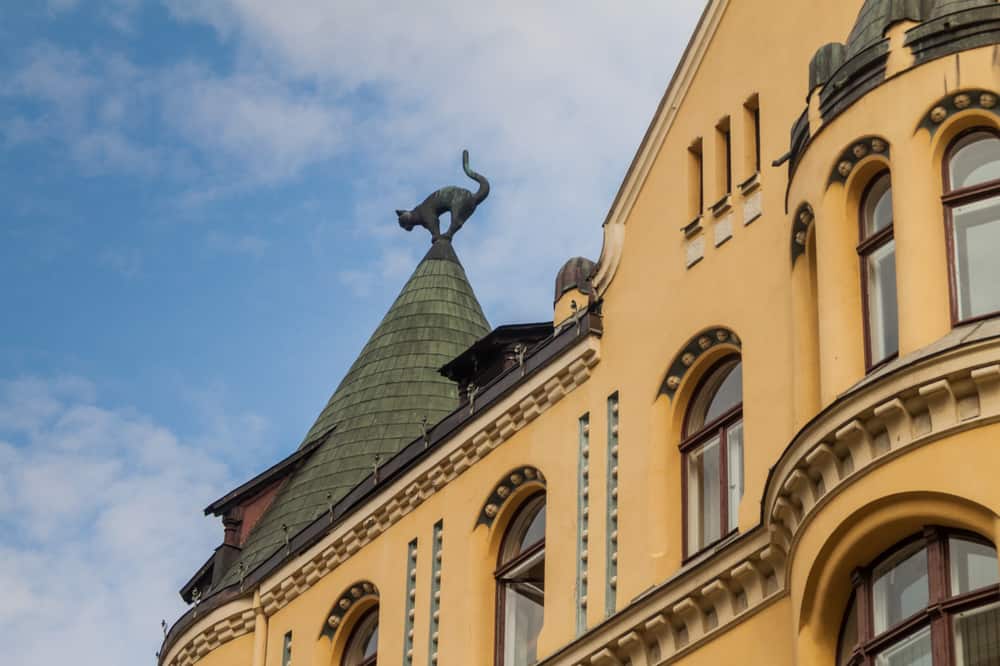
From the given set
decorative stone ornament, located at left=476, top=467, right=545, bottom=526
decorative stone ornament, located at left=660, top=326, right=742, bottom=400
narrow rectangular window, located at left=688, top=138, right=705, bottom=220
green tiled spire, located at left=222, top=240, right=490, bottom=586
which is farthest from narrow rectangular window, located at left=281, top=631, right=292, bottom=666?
narrow rectangular window, located at left=688, top=138, right=705, bottom=220

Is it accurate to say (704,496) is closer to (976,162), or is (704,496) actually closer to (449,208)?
(976,162)

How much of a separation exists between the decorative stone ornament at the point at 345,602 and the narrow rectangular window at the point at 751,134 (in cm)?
706

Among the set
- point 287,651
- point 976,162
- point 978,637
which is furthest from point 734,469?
point 287,651

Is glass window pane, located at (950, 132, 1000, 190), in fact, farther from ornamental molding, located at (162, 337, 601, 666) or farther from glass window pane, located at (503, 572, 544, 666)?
glass window pane, located at (503, 572, 544, 666)

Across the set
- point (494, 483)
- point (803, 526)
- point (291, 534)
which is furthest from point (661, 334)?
point (291, 534)

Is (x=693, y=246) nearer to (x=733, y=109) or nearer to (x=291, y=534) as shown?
(x=733, y=109)

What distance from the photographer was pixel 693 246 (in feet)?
88.5

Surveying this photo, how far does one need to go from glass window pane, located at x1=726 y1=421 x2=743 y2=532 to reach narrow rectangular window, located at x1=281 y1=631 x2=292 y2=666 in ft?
25.6

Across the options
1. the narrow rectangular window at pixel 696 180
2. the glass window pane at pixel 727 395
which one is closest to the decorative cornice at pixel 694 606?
the glass window pane at pixel 727 395

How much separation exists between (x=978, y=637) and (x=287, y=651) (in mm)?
12632

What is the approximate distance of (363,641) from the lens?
101ft

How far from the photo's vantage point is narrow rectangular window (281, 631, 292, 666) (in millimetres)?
31250

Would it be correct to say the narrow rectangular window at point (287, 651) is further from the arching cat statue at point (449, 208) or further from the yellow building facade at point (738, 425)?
the arching cat statue at point (449, 208)

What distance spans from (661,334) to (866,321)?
4.07 meters
